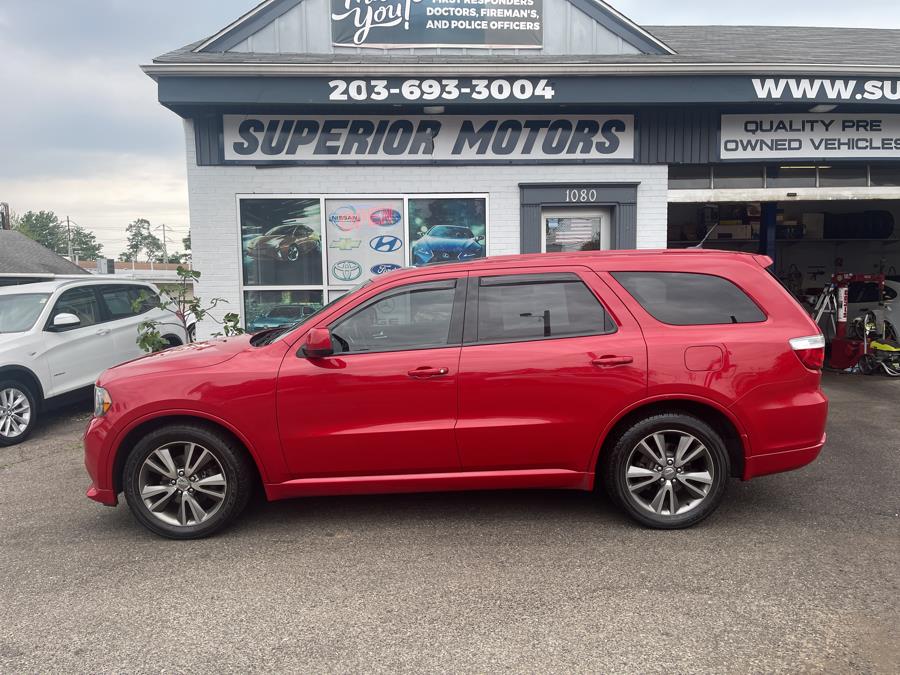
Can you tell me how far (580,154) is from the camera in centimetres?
887

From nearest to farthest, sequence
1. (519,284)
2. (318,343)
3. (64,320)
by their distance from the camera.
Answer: (318,343)
(519,284)
(64,320)

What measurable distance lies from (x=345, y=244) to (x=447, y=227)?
1.45 meters

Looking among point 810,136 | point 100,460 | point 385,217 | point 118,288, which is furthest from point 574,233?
point 100,460

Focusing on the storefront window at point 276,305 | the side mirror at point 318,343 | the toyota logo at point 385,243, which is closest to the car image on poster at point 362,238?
the toyota logo at point 385,243

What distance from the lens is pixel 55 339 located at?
742 centimetres

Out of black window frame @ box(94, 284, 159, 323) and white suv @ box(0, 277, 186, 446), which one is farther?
black window frame @ box(94, 284, 159, 323)

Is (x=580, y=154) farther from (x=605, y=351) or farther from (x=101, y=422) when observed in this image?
(x=101, y=422)

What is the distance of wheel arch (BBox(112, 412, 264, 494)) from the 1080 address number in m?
5.33

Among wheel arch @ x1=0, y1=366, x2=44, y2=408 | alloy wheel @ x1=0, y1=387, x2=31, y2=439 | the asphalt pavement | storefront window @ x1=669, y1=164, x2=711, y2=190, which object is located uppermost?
storefront window @ x1=669, y1=164, x2=711, y2=190

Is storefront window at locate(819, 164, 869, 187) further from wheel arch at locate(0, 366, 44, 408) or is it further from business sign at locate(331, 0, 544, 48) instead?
wheel arch at locate(0, 366, 44, 408)

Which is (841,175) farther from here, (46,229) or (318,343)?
(46,229)

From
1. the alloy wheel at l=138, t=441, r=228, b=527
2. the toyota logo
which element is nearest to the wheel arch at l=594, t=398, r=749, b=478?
the alloy wheel at l=138, t=441, r=228, b=527

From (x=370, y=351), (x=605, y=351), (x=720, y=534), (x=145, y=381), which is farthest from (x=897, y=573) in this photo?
(x=145, y=381)

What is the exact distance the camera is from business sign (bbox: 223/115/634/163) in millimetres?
8617
